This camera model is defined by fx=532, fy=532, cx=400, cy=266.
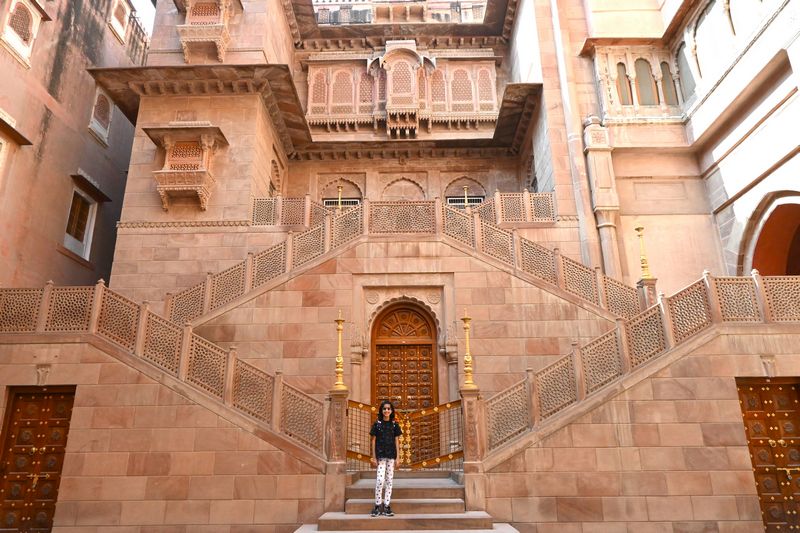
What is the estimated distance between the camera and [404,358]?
13852 millimetres

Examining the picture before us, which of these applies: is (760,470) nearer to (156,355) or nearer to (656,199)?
(656,199)

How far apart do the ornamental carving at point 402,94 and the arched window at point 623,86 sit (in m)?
5.10

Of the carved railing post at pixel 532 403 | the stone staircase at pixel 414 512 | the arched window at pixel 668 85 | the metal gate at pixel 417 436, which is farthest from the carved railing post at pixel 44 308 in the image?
the arched window at pixel 668 85

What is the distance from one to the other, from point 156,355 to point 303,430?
3.25 m

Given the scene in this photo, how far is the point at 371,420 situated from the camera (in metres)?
11.6

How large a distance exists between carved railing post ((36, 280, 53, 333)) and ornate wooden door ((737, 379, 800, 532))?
13161mm

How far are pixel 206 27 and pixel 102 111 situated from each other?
5.54 metres

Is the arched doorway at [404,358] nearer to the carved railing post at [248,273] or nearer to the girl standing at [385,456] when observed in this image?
the carved railing post at [248,273]

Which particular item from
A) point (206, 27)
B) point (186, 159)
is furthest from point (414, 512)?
point (206, 27)

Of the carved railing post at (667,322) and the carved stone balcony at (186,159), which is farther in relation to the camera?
the carved stone balcony at (186,159)

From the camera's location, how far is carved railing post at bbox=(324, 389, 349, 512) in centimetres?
889

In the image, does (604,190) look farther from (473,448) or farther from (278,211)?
(473,448)

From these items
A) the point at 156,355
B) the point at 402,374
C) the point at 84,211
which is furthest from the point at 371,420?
the point at 84,211

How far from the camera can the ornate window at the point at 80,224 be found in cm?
1803
